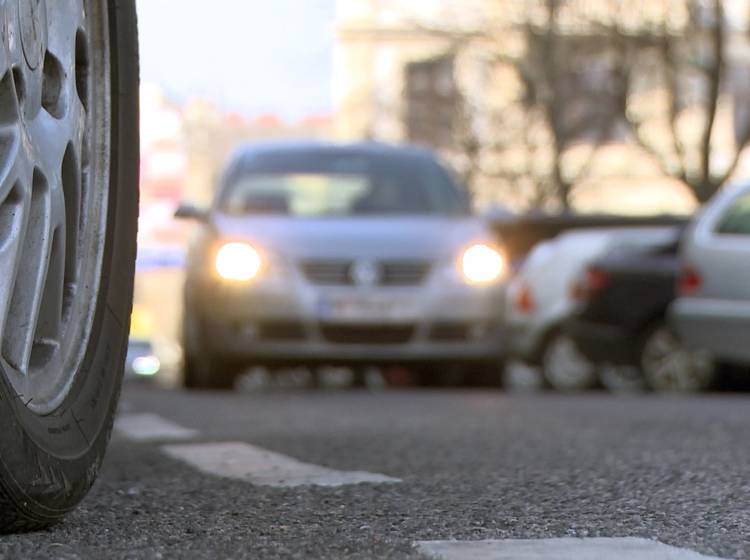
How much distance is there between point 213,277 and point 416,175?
6.04 ft

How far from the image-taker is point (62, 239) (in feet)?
12.3

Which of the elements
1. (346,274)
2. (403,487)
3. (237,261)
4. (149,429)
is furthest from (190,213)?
(403,487)

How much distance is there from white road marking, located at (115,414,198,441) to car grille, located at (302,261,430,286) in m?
2.96

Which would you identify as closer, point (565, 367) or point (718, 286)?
point (718, 286)

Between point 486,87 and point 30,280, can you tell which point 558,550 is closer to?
point 30,280

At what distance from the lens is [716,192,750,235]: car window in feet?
41.8

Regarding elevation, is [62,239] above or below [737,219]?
below

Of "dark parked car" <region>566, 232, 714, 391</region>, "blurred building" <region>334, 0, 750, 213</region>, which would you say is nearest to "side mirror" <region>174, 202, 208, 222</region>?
"dark parked car" <region>566, 232, 714, 391</region>

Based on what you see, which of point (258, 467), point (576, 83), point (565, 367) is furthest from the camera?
point (576, 83)

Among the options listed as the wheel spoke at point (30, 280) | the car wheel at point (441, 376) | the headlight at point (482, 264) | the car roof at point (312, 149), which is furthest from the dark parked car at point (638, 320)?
the wheel spoke at point (30, 280)

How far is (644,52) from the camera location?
3497 centimetres

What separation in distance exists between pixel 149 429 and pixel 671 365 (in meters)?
8.19

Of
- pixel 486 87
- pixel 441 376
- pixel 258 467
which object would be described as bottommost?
pixel 441 376

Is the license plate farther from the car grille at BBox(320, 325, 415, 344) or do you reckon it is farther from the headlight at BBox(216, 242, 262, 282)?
the headlight at BBox(216, 242, 262, 282)
